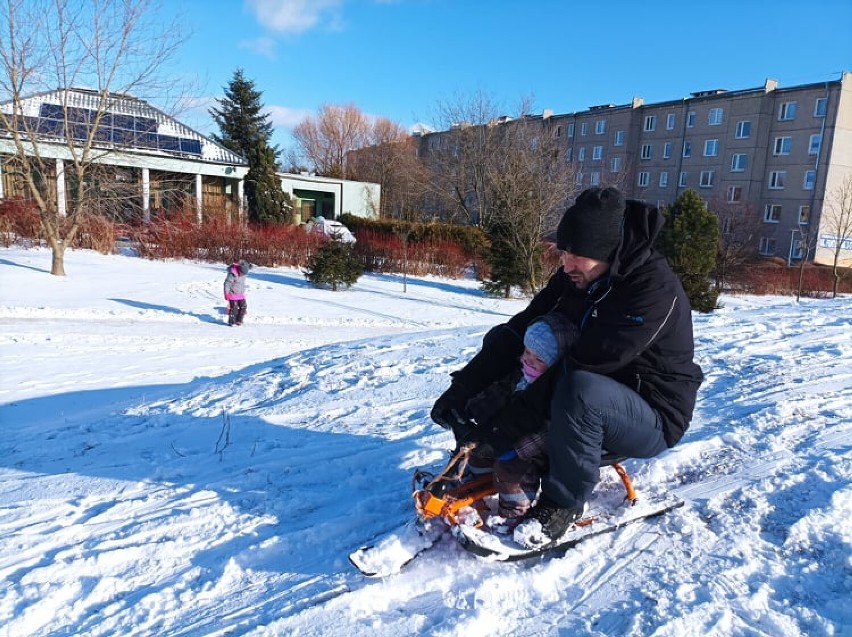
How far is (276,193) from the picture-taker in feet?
111

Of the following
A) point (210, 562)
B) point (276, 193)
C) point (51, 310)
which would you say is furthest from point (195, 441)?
point (276, 193)

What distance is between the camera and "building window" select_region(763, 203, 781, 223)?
40.8 metres

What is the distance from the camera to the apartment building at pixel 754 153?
1492 inches

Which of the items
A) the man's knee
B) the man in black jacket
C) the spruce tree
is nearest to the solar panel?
the spruce tree

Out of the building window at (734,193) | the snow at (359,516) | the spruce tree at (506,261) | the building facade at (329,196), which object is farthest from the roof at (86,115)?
the building window at (734,193)

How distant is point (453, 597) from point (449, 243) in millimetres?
21603

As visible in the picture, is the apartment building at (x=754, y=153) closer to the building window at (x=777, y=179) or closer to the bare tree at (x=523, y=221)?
the building window at (x=777, y=179)

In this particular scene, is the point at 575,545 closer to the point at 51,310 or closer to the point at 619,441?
the point at 619,441

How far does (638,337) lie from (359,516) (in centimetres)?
158

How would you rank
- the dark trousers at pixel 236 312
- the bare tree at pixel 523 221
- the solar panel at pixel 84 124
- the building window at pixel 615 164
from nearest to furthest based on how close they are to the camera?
the dark trousers at pixel 236 312, the solar panel at pixel 84 124, the bare tree at pixel 523 221, the building window at pixel 615 164

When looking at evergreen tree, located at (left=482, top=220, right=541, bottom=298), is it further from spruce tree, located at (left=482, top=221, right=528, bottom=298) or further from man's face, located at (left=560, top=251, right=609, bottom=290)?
man's face, located at (left=560, top=251, right=609, bottom=290)

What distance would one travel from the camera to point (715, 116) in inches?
1715

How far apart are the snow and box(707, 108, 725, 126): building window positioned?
43.5 m

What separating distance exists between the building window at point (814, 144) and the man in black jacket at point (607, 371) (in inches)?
1789
